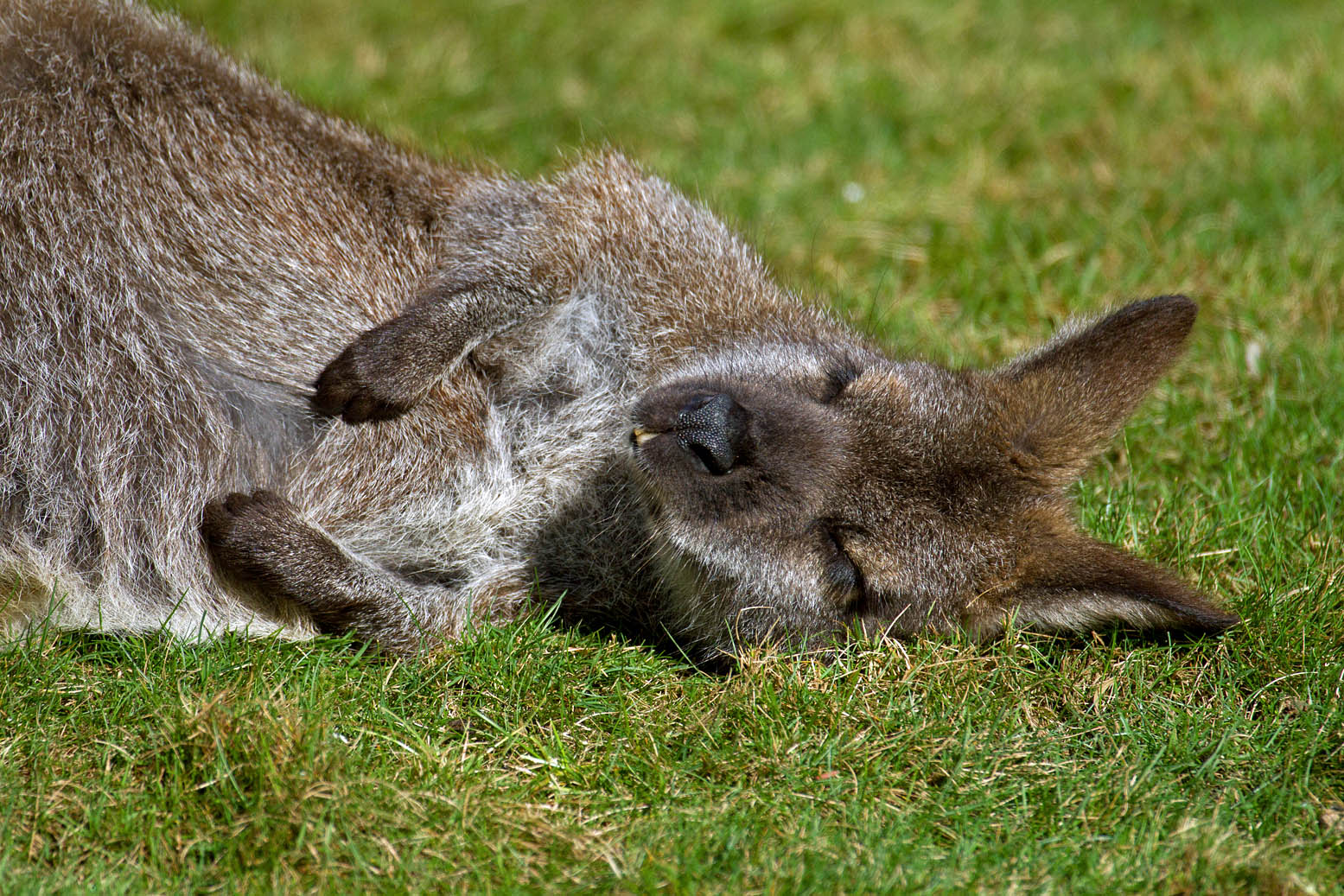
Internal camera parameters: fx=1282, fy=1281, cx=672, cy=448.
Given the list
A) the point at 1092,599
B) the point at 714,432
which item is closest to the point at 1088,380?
the point at 1092,599

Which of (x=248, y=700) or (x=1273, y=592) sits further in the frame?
(x=1273, y=592)

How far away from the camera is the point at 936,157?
809cm

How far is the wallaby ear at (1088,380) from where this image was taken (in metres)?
4.49

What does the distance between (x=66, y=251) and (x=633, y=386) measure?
6.64ft

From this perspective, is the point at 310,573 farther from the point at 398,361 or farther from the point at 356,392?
the point at 398,361

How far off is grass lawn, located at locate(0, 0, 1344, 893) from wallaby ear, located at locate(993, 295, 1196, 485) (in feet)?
1.96

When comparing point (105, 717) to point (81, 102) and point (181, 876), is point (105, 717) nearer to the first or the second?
point (181, 876)

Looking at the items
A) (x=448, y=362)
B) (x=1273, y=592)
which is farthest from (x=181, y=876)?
(x=1273, y=592)

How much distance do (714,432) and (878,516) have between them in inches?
24.4

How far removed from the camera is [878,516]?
426cm

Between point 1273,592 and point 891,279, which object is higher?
point 891,279

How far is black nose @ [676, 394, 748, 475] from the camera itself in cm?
419

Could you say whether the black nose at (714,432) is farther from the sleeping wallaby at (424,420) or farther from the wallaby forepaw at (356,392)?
the wallaby forepaw at (356,392)

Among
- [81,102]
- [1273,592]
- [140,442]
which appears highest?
[81,102]
